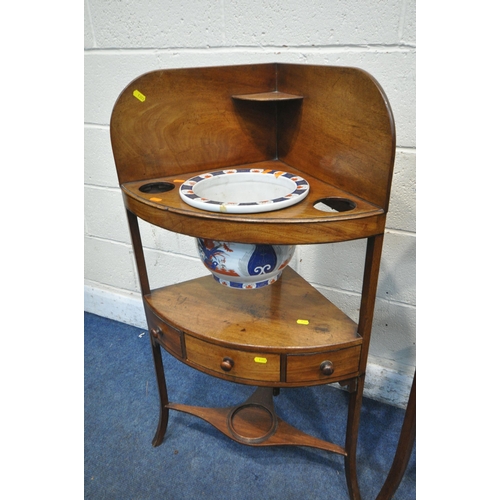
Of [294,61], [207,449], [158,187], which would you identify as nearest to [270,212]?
[158,187]

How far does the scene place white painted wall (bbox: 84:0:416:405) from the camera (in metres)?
0.88

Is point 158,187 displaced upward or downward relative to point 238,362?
upward

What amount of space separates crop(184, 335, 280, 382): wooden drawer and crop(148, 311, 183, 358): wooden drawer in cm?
4

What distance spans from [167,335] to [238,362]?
7.2 inches

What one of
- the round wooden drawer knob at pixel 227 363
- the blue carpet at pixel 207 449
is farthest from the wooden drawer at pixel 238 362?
the blue carpet at pixel 207 449

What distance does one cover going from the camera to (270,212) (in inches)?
24.9

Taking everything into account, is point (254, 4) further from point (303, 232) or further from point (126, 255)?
point (126, 255)

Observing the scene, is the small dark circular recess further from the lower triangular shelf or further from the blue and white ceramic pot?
the lower triangular shelf

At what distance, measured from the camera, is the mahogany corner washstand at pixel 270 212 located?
2.02 feet

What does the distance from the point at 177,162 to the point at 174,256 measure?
59 cm

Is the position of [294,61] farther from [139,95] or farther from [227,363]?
[227,363]

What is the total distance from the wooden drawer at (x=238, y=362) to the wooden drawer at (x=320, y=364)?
30 millimetres

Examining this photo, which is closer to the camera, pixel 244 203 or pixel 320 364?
pixel 244 203

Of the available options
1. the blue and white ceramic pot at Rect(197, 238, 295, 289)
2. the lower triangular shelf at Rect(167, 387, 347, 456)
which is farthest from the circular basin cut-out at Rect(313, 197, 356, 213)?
the lower triangular shelf at Rect(167, 387, 347, 456)
